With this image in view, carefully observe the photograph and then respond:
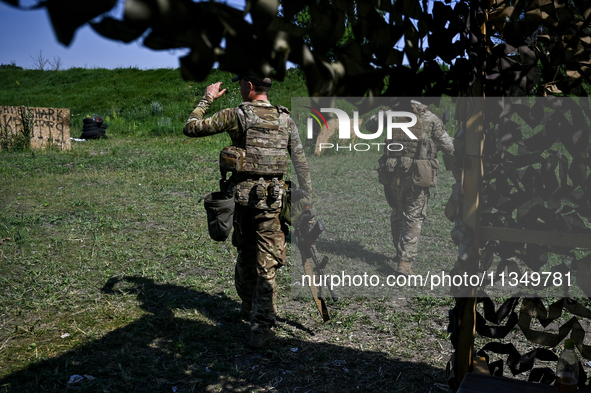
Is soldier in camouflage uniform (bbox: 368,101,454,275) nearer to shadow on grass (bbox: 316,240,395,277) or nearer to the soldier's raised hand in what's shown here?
shadow on grass (bbox: 316,240,395,277)

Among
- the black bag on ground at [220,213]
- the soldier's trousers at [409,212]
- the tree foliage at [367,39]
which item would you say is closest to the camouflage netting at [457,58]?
the tree foliage at [367,39]

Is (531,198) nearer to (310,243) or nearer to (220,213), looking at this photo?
(310,243)

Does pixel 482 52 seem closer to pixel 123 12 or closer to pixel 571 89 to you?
pixel 571 89

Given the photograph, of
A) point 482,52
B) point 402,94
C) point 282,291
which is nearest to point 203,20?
point 402,94

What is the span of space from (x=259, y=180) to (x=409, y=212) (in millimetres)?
2490

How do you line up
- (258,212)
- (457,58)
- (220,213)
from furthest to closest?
(220,213) → (258,212) → (457,58)

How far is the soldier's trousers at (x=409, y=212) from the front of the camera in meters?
5.65

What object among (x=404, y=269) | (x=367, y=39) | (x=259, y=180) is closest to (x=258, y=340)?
(x=259, y=180)

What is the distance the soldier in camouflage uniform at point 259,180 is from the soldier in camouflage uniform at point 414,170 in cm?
218

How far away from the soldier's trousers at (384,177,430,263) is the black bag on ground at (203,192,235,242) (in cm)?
250

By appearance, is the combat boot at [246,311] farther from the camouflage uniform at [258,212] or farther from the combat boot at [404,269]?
the combat boot at [404,269]

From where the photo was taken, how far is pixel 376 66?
123 centimetres

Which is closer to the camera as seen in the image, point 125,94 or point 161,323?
point 161,323

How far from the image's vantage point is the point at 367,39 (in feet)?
4.00
